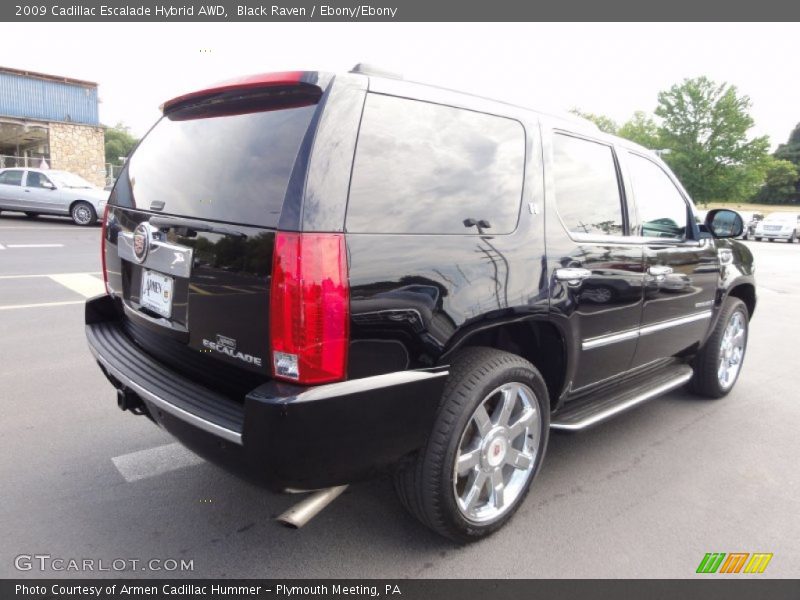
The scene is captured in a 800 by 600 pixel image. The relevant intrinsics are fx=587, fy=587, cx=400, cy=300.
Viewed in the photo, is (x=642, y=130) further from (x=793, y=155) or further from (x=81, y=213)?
(x=81, y=213)

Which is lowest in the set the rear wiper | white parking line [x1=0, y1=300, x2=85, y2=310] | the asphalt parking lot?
the asphalt parking lot

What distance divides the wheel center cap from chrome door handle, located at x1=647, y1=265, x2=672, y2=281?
4.79 ft

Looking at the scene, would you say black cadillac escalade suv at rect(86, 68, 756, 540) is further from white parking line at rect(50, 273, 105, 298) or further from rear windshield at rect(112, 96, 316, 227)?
white parking line at rect(50, 273, 105, 298)

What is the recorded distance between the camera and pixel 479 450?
2492mm

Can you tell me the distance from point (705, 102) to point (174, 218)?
4804cm

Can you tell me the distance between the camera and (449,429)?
2266mm

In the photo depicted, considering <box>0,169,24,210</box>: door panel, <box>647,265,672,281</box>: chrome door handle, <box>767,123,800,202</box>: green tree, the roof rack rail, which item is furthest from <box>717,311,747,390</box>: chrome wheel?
<box>767,123,800,202</box>: green tree

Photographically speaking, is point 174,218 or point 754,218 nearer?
point 174,218

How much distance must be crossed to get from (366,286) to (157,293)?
991 mm

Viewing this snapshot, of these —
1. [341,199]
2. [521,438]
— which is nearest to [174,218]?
[341,199]

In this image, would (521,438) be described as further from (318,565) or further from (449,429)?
(318,565)

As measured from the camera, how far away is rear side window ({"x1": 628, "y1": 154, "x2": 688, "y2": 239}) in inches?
139

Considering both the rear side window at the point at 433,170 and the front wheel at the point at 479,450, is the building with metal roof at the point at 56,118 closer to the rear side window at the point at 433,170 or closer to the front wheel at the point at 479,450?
the rear side window at the point at 433,170

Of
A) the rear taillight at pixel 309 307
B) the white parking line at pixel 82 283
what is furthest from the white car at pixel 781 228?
the rear taillight at pixel 309 307
